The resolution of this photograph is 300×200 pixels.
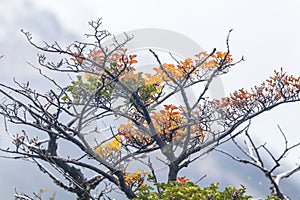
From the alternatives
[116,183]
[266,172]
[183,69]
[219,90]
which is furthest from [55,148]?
[266,172]

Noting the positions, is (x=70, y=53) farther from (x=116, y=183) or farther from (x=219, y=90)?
(x=219, y=90)

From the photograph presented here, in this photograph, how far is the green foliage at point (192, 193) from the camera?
10.7ft

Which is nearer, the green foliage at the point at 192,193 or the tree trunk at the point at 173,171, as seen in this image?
the green foliage at the point at 192,193

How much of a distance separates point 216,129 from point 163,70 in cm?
130

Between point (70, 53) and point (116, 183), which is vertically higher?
point (70, 53)

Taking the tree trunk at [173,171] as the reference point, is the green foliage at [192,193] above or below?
below

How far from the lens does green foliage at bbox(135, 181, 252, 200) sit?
3.25 metres

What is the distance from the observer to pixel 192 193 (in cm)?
332

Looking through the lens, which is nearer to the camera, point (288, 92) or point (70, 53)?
point (70, 53)

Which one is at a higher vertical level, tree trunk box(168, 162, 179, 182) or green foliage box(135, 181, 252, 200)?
tree trunk box(168, 162, 179, 182)

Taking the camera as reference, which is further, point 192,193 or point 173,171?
point 173,171

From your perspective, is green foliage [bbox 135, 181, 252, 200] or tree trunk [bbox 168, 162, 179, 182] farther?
tree trunk [bbox 168, 162, 179, 182]

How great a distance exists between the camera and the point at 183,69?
17.4 ft

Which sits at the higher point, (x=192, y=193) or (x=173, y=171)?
(x=173, y=171)
